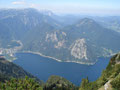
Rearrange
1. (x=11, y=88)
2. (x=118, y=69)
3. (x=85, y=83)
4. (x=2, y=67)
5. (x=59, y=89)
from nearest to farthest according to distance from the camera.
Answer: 1. (x=11, y=88)
2. (x=118, y=69)
3. (x=85, y=83)
4. (x=59, y=89)
5. (x=2, y=67)

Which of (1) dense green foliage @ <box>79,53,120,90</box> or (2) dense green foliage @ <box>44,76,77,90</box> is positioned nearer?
(1) dense green foliage @ <box>79,53,120,90</box>

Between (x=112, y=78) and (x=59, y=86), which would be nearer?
(x=112, y=78)

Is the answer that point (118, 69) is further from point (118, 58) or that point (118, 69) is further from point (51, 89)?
point (51, 89)

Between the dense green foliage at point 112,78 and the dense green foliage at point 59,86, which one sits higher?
the dense green foliage at point 112,78

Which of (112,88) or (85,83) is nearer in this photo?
(112,88)

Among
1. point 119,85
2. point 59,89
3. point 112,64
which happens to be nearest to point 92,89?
point 112,64

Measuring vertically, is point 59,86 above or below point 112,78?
below

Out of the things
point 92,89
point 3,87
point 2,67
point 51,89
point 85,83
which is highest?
point 3,87

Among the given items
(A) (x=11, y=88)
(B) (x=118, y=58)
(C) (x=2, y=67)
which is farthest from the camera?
(C) (x=2, y=67)

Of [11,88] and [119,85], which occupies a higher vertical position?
[119,85]

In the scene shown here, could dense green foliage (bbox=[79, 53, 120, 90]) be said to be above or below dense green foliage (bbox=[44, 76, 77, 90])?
above

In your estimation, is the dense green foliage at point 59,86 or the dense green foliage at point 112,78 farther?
the dense green foliage at point 59,86
